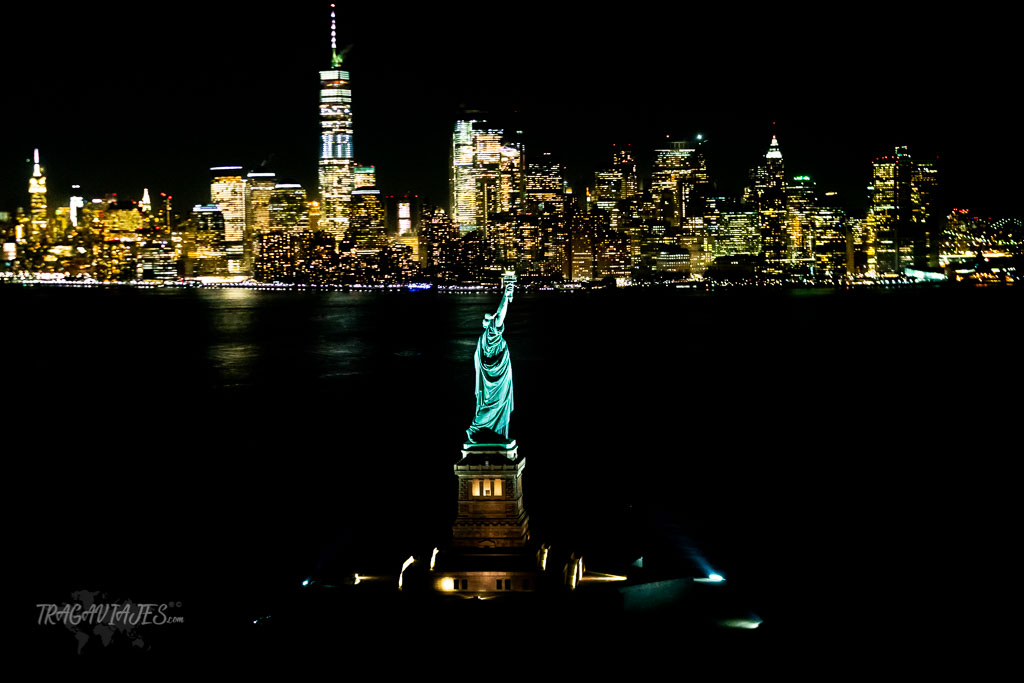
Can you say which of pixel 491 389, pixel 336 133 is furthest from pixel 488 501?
pixel 336 133

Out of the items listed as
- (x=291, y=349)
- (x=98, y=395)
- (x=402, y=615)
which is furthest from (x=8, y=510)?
(x=291, y=349)

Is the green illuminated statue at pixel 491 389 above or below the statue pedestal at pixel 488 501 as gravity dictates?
above

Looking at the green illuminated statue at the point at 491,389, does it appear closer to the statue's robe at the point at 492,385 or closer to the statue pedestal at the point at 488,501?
the statue's robe at the point at 492,385

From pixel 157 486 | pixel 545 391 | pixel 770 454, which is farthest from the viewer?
pixel 545 391

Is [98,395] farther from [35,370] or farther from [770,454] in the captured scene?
[770,454]

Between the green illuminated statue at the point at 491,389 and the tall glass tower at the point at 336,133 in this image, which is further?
the tall glass tower at the point at 336,133

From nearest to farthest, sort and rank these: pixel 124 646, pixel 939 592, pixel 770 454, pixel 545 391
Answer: pixel 124 646 → pixel 939 592 → pixel 770 454 → pixel 545 391

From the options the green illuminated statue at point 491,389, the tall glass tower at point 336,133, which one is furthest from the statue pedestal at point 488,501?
the tall glass tower at point 336,133

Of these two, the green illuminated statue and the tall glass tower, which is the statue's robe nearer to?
the green illuminated statue
